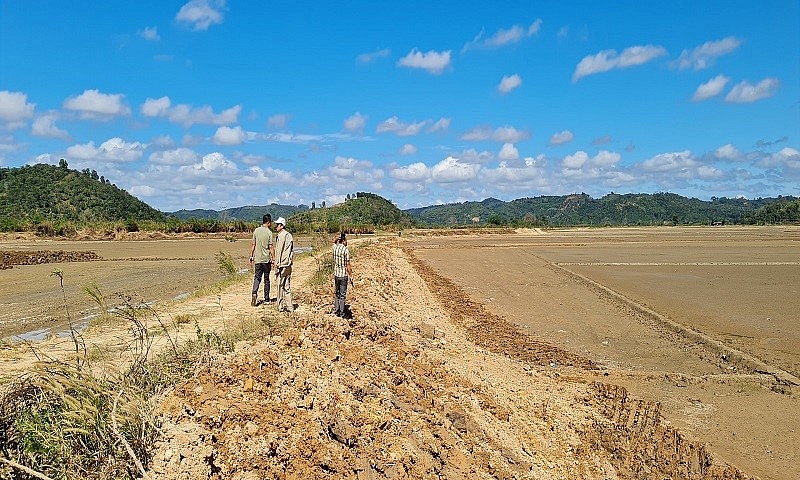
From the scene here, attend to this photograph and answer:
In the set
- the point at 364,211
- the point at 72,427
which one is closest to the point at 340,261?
the point at 72,427

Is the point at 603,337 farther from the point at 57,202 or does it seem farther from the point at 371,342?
the point at 57,202

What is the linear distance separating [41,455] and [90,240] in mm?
52119

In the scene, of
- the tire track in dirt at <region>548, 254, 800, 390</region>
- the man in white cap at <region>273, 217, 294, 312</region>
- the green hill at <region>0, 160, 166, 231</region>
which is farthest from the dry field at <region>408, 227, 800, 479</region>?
the green hill at <region>0, 160, 166, 231</region>

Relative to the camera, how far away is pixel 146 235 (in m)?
53.7

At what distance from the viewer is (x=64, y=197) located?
3044 inches

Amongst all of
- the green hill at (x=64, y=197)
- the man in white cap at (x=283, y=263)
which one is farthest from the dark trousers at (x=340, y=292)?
the green hill at (x=64, y=197)

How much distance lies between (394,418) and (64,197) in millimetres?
85335

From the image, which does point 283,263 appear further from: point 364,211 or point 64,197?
point 364,211

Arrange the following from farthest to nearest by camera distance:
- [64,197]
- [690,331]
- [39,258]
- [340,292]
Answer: [64,197], [39,258], [690,331], [340,292]

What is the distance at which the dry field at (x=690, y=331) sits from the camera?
782cm

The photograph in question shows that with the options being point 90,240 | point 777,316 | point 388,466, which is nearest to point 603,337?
point 777,316

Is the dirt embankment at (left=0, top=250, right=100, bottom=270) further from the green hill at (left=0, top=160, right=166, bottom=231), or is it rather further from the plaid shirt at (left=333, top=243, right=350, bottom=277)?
the green hill at (left=0, top=160, right=166, bottom=231)

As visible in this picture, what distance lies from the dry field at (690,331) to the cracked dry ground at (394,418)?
31.0 inches

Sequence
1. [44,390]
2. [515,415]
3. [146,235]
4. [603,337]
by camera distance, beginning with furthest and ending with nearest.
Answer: [146,235] < [603,337] < [515,415] < [44,390]
